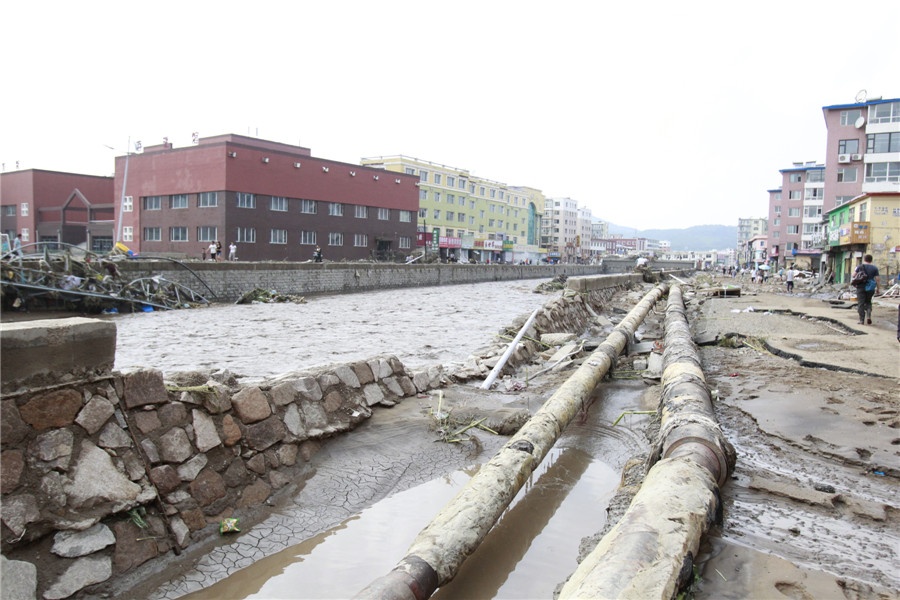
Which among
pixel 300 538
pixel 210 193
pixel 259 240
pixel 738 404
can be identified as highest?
pixel 210 193

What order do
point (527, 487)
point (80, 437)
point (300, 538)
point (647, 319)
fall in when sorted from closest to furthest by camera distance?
point (80, 437), point (300, 538), point (527, 487), point (647, 319)

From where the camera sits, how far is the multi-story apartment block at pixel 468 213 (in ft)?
223

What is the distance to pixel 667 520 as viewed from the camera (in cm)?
323

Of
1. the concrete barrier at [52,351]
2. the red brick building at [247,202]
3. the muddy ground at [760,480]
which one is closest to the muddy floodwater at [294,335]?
the concrete barrier at [52,351]

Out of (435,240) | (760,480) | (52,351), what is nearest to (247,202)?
(435,240)

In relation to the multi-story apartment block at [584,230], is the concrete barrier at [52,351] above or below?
below

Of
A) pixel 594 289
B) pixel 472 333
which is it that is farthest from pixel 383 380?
pixel 594 289

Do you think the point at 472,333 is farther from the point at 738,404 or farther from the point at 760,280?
the point at 760,280

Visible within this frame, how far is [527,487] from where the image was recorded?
17.0 feet

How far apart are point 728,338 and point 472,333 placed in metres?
5.89

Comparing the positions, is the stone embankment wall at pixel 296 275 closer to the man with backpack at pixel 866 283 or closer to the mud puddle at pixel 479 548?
the mud puddle at pixel 479 548

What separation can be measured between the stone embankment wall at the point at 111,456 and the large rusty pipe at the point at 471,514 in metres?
1.79

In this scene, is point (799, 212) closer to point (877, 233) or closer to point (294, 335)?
point (877, 233)

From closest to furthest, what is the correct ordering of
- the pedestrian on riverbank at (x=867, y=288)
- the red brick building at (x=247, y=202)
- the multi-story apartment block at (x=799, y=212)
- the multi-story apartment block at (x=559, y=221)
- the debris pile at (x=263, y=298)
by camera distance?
the pedestrian on riverbank at (x=867, y=288) < the debris pile at (x=263, y=298) < the red brick building at (x=247, y=202) < the multi-story apartment block at (x=799, y=212) < the multi-story apartment block at (x=559, y=221)
